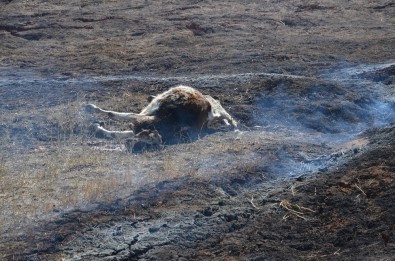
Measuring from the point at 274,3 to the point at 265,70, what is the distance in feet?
21.2

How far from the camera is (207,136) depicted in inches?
520

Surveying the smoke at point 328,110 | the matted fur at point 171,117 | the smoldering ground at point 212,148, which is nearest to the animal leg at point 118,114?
the matted fur at point 171,117

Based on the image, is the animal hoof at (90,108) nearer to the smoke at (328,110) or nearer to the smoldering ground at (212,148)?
the smoldering ground at (212,148)

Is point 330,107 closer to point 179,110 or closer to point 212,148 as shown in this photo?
point 179,110

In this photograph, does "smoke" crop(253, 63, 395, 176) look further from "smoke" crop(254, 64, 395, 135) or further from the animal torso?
the animal torso

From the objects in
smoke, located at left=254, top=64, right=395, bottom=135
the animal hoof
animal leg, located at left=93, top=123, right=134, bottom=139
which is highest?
the animal hoof

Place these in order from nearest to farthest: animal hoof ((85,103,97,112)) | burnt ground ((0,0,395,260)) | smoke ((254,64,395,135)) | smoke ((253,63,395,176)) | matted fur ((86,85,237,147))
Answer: burnt ground ((0,0,395,260)), smoke ((253,63,395,176)), matted fur ((86,85,237,147)), animal hoof ((85,103,97,112)), smoke ((254,64,395,135))

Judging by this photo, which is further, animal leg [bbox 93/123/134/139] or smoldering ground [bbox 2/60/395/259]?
animal leg [bbox 93/123/134/139]

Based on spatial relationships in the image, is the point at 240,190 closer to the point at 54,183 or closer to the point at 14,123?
the point at 54,183

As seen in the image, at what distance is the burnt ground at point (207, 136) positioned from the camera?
8891 millimetres

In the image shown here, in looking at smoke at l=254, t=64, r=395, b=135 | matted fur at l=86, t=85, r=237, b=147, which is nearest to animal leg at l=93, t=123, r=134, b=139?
matted fur at l=86, t=85, r=237, b=147

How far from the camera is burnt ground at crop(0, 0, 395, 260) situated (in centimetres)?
889

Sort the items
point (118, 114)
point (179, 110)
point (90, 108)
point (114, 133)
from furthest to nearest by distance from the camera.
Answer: point (90, 108) < point (118, 114) < point (179, 110) < point (114, 133)

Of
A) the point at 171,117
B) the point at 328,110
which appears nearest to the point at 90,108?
the point at 171,117
